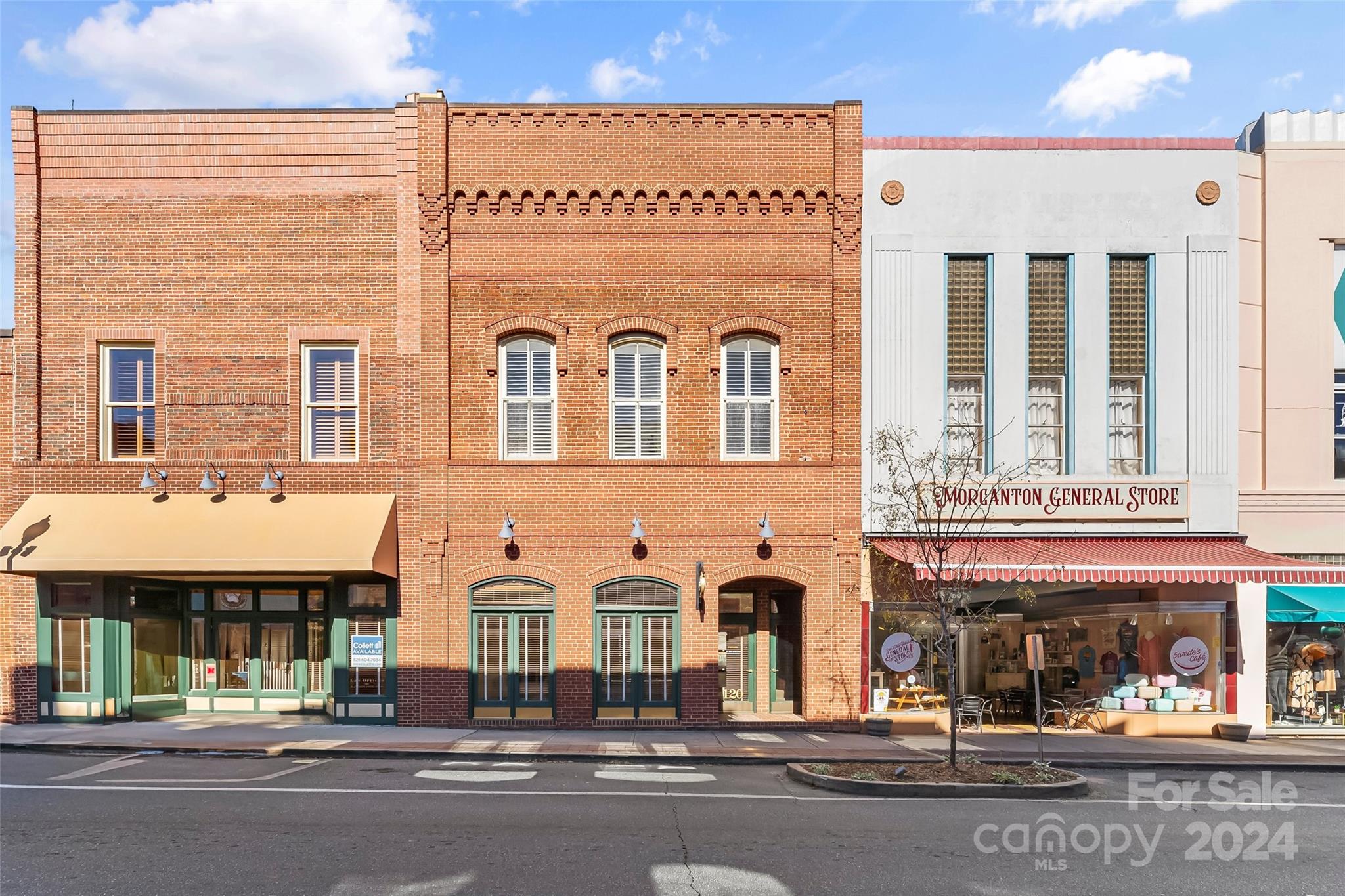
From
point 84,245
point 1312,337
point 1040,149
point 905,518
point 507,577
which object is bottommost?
point 507,577

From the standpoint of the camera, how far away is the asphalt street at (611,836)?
25.9ft

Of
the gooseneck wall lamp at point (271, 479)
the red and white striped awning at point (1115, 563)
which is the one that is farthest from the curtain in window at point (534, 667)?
the red and white striped awning at point (1115, 563)

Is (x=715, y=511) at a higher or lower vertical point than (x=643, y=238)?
lower

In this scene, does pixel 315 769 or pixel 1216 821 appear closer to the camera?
pixel 1216 821

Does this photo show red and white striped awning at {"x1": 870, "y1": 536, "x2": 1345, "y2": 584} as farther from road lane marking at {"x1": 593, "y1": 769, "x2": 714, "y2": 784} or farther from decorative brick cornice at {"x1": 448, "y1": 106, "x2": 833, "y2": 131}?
decorative brick cornice at {"x1": 448, "y1": 106, "x2": 833, "y2": 131}

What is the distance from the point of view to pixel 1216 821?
10.6 metres

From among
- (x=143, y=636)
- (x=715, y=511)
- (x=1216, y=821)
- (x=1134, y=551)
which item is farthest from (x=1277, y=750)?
(x=143, y=636)

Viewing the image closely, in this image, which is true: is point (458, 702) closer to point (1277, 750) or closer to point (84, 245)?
point (84, 245)

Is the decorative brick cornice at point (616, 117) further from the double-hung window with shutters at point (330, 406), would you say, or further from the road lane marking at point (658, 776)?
the road lane marking at point (658, 776)

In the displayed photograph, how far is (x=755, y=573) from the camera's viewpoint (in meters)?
17.0

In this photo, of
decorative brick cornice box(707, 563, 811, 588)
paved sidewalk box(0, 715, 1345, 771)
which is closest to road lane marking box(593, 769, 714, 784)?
paved sidewalk box(0, 715, 1345, 771)

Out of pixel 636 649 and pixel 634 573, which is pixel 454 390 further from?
pixel 636 649

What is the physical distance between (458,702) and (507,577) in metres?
2.30

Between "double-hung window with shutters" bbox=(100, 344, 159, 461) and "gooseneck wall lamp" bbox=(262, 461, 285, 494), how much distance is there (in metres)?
1.78
